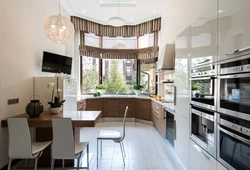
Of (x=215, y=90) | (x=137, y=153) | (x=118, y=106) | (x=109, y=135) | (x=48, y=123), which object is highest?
(x=215, y=90)

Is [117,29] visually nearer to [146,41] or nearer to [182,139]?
[146,41]

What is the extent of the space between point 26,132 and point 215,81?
241cm

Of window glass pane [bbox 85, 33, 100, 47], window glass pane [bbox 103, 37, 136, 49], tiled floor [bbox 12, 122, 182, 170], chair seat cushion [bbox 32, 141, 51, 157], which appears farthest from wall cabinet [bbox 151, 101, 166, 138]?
window glass pane [bbox 85, 33, 100, 47]

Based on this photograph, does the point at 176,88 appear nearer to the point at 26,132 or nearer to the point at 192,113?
the point at 192,113

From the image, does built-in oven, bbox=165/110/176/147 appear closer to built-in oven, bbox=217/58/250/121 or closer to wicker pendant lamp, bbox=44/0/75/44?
built-in oven, bbox=217/58/250/121

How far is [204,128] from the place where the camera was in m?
2.14

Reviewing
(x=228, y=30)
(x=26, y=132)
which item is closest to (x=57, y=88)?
(x=26, y=132)

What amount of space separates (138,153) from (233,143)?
7.87ft

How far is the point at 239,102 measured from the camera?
1.43 m

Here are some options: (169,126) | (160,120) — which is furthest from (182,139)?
(160,120)

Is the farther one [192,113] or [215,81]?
[192,113]

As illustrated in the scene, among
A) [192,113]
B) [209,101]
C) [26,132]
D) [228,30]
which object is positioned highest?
[228,30]

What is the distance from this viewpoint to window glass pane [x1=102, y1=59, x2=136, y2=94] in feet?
23.2

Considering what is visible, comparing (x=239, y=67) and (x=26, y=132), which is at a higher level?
(x=239, y=67)
